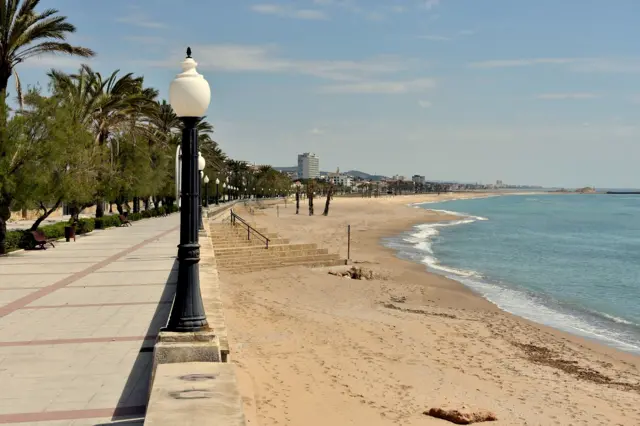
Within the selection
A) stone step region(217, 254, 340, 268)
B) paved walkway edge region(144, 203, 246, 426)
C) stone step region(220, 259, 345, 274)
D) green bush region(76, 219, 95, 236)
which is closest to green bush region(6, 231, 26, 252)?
green bush region(76, 219, 95, 236)

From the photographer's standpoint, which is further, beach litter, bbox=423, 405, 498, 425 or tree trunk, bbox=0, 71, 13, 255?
tree trunk, bbox=0, 71, 13, 255

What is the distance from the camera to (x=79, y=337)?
8.52 m

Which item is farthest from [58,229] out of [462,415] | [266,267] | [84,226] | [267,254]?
[462,415]

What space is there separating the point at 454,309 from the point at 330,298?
412 cm

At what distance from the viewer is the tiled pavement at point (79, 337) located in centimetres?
592

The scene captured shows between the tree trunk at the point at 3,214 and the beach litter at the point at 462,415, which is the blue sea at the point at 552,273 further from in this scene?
the tree trunk at the point at 3,214

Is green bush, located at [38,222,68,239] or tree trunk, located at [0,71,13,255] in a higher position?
tree trunk, located at [0,71,13,255]

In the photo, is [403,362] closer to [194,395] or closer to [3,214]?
[194,395]

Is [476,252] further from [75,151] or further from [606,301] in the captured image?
[75,151]

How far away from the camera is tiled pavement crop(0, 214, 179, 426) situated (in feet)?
19.4

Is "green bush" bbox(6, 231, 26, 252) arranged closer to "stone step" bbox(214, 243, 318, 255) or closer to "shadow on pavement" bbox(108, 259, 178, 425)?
"stone step" bbox(214, 243, 318, 255)

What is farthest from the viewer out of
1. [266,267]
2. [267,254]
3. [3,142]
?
[267,254]

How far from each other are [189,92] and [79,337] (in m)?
4.66

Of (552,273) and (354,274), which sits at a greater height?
(354,274)
